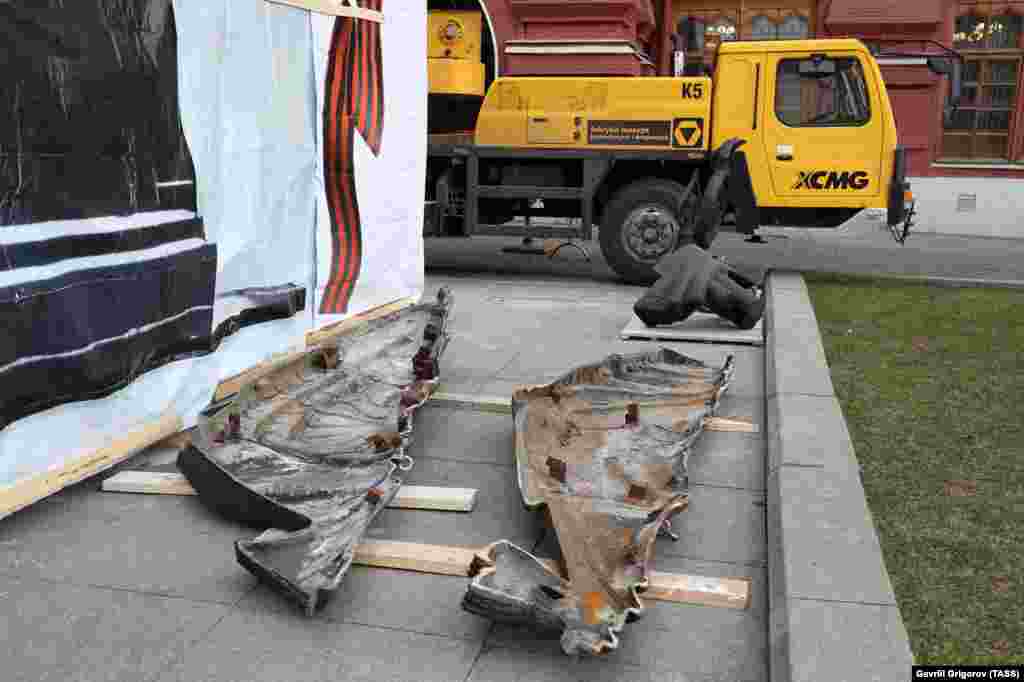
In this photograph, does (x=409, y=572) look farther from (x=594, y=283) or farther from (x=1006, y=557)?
(x=594, y=283)

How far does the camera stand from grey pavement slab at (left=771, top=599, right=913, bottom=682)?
101 inches

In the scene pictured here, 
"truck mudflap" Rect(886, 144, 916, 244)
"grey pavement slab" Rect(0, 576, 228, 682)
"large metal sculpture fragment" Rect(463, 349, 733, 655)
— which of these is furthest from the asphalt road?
"grey pavement slab" Rect(0, 576, 228, 682)

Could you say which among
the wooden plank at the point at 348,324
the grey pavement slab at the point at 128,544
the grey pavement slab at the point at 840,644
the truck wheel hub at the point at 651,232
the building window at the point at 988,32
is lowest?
the grey pavement slab at the point at 128,544

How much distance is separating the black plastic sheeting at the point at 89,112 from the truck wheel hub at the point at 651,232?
20.8ft

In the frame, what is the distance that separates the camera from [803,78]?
33.8 ft

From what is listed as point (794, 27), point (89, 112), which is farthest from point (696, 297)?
point (794, 27)

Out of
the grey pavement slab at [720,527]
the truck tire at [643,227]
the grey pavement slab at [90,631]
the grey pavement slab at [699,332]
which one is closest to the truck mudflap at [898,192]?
the truck tire at [643,227]

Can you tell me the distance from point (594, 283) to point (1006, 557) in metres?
7.95

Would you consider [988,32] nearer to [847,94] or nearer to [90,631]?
[847,94]

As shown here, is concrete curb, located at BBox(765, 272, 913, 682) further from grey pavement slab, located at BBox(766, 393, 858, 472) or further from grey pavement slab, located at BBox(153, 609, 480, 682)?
grey pavement slab, located at BBox(153, 609, 480, 682)

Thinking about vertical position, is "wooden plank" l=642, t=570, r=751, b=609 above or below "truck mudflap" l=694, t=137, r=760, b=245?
below

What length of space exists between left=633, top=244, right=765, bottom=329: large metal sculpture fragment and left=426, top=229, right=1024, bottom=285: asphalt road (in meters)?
3.48

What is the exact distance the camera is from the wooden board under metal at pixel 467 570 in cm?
325

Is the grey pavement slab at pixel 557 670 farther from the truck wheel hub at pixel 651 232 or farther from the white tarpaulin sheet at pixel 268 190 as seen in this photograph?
the truck wheel hub at pixel 651 232
